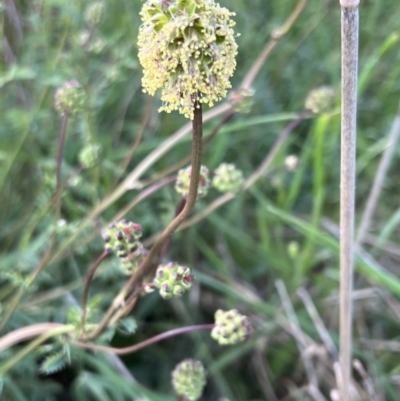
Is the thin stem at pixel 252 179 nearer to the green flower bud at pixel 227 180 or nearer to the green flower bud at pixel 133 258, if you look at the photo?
the green flower bud at pixel 227 180

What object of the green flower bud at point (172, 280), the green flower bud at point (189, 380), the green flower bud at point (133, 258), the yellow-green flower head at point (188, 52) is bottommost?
the green flower bud at point (189, 380)

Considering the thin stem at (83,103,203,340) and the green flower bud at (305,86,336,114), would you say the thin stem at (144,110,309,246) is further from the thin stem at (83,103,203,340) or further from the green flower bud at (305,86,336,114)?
the thin stem at (83,103,203,340)

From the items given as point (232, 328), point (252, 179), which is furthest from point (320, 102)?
point (232, 328)

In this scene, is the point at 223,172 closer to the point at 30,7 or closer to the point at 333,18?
the point at 30,7

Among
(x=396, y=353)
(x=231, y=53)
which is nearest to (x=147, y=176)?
(x=396, y=353)

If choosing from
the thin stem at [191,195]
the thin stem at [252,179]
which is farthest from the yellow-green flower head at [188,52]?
the thin stem at [252,179]

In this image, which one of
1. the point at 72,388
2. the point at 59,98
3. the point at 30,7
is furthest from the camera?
the point at 30,7
